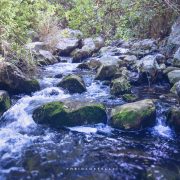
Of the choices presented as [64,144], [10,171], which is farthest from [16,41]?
[10,171]

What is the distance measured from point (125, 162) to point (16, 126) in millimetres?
2862

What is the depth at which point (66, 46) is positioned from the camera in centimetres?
1636

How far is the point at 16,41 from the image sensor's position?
1001 cm

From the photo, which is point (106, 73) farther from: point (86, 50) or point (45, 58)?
point (86, 50)

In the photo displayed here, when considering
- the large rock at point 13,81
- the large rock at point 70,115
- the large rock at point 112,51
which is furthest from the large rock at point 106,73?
the large rock at point 70,115

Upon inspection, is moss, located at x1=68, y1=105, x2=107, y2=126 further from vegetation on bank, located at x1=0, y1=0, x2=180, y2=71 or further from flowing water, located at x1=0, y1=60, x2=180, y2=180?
vegetation on bank, located at x1=0, y1=0, x2=180, y2=71

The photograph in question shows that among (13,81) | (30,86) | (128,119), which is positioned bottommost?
(128,119)

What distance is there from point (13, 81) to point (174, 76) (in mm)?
4696

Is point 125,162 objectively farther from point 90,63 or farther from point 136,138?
point 90,63

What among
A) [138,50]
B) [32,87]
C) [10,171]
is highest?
[138,50]

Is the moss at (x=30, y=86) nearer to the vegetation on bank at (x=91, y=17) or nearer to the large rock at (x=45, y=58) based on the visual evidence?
the vegetation on bank at (x=91, y=17)

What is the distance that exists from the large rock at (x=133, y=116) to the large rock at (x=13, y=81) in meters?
3.20

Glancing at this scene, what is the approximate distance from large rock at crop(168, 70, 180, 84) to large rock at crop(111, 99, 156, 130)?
2786 millimetres

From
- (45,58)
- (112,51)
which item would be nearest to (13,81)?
(45,58)
